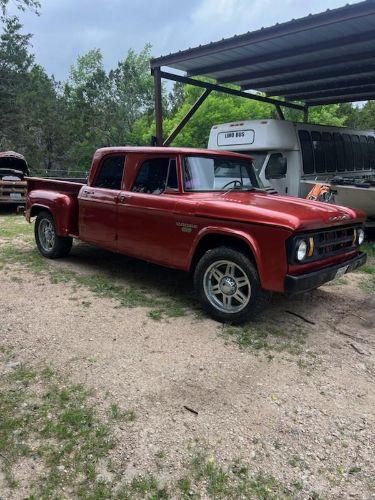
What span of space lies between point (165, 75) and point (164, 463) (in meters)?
9.91

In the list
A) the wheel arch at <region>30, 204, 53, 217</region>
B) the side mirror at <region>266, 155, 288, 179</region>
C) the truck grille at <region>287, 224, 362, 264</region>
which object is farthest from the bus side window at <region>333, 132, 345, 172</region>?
the wheel arch at <region>30, 204, 53, 217</region>

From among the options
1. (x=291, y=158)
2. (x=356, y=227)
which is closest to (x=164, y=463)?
(x=356, y=227)

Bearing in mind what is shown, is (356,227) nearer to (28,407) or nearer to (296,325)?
(296,325)

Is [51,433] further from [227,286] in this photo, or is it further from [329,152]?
[329,152]

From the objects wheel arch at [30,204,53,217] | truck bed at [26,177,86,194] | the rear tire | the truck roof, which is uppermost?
the truck roof

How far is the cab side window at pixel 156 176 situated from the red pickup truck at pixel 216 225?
0.04ft

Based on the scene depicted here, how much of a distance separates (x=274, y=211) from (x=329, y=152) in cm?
899

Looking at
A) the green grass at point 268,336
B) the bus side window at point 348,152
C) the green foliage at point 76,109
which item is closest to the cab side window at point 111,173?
the green grass at point 268,336

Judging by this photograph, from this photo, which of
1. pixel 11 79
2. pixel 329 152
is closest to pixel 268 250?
pixel 329 152

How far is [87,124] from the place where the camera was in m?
39.3

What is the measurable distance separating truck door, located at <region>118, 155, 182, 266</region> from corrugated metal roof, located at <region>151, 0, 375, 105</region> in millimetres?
4531

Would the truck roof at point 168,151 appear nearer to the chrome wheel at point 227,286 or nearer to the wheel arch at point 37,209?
the chrome wheel at point 227,286

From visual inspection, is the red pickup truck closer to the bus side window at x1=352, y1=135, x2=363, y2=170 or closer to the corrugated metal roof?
the corrugated metal roof

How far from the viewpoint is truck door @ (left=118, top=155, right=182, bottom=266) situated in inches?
205
